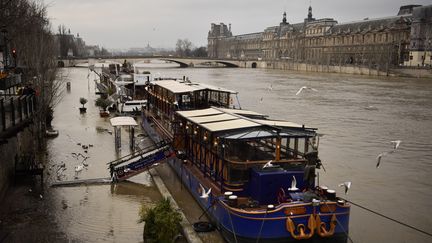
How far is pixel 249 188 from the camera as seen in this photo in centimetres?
1358

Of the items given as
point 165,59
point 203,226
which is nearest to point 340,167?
point 203,226

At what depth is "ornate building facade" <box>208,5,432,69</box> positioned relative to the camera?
343ft

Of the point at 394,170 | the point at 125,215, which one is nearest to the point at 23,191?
the point at 125,215

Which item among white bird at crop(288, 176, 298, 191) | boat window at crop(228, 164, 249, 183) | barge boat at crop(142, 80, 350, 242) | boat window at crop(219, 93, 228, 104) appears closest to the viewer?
barge boat at crop(142, 80, 350, 242)

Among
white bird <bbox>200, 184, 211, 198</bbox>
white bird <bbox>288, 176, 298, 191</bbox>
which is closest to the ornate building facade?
white bird <bbox>200, 184, 211, 198</bbox>

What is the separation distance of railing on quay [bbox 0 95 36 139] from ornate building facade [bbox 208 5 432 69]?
313ft

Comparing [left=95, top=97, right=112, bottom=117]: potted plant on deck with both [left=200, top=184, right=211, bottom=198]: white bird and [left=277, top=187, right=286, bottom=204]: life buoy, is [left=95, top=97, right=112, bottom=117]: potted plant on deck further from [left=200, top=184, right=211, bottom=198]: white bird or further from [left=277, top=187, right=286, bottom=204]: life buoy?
[left=277, top=187, right=286, bottom=204]: life buoy

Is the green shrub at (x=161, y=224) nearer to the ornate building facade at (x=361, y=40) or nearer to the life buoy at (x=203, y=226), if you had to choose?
the life buoy at (x=203, y=226)

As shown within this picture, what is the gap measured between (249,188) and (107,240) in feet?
14.8

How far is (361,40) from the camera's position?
130 m

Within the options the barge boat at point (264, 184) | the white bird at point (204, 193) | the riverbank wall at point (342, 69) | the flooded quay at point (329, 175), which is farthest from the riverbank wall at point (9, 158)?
the riverbank wall at point (342, 69)

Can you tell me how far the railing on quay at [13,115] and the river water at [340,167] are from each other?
126 inches

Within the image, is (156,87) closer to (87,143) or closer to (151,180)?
(87,143)

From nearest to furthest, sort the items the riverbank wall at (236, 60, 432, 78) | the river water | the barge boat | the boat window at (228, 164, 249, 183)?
the barge boat → the boat window at (228, 164, 249, 183) → the river water → the riverbank wall at (236, 60, 432, 78)
